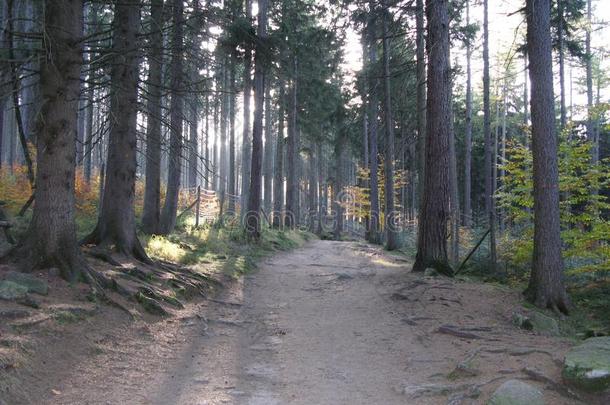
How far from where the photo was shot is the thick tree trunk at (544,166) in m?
8.09

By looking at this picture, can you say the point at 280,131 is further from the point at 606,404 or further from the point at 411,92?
the point at 606,404

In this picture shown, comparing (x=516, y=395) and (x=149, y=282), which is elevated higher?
(x=149, y=282)

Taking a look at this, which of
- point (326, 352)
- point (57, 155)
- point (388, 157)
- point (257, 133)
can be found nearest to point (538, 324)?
point (326, 352)

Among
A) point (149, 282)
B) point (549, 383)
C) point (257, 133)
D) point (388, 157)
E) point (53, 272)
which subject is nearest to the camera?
point (549, 383)

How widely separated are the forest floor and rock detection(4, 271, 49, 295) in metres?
0.49

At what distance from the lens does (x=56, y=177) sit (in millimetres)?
6301

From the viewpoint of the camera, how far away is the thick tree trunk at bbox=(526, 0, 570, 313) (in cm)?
809

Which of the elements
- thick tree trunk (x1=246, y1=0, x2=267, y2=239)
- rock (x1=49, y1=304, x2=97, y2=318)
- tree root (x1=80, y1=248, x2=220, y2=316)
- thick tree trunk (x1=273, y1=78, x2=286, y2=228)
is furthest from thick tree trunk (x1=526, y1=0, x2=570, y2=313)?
thick tree trunk (x1=273, y1=78, x2=286, y2=228)

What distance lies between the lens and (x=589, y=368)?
13.8 feet

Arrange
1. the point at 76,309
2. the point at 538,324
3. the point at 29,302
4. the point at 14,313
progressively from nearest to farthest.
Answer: the point at 14,313, the point at 29,302, the point at 76,309, the point at 538,324

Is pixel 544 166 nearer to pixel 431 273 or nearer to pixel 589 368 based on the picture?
pixel 431 273

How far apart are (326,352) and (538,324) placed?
3244 millimetres

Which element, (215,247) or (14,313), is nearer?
(14,313)

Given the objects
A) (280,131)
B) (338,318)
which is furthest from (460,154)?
(338,318)
